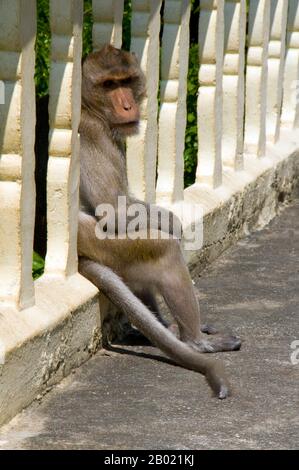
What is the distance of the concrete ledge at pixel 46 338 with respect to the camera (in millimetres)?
5273

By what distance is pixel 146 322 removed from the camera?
620cm

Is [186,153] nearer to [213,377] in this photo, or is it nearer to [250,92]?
[250,92]

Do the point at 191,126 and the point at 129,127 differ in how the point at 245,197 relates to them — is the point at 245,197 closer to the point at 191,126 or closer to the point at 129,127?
the point at 191,126

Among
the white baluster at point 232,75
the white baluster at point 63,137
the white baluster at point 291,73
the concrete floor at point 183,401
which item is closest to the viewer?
the concrete floor at point 183,401

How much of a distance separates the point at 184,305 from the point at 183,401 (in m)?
0.89

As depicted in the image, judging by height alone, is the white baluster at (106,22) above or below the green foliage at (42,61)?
above

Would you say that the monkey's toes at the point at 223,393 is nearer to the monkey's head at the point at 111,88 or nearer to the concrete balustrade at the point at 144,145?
the concrete balustrade at the point at 144,145

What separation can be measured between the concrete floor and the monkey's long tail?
0.07m

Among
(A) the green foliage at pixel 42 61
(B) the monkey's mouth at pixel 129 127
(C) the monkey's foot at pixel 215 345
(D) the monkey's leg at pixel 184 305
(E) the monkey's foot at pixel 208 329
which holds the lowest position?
(E) the monkey's foot at pixel 208 329

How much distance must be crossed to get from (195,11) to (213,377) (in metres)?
5.62

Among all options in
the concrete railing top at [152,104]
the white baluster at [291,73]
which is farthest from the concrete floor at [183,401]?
the white baluster at [291,73]

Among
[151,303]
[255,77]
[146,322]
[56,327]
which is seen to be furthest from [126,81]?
[255,77]

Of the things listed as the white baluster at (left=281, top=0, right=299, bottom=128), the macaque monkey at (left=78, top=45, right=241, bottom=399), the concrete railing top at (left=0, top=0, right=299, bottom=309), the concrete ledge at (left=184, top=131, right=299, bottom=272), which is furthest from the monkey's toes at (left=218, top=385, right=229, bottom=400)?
the white baluster at (left=281, top=0, right=299, bottom=128)

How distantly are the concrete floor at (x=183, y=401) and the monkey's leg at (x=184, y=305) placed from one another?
11 cm
